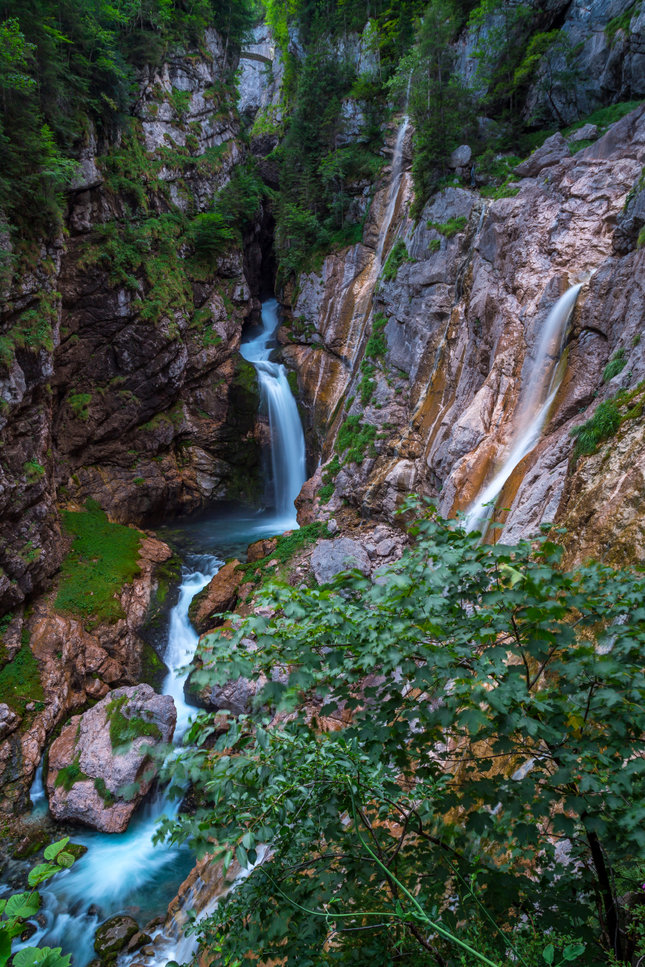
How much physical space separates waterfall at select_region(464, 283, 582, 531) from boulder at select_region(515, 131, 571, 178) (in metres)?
4.91

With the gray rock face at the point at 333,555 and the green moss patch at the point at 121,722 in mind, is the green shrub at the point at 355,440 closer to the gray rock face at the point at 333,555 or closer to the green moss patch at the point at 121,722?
the gray rock face at the point at 333,555

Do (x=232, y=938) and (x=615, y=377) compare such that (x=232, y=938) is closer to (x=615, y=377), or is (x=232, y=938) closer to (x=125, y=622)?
(x=615, y=377)

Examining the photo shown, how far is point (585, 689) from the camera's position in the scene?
182 centimetres

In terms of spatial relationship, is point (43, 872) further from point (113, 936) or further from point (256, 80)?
point (256, 80)

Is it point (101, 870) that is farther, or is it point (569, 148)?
point (569, 148)

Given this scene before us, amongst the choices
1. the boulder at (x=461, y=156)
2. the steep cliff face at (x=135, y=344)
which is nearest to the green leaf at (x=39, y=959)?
the steep cliff face at (x=135, y=344)

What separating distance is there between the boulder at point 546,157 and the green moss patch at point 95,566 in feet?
48.3

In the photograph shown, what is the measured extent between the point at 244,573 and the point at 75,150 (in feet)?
46.5

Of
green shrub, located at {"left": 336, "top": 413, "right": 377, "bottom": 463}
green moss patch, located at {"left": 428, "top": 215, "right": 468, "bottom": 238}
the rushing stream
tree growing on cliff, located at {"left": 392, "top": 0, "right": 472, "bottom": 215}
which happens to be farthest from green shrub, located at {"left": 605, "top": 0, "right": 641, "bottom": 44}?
the rushing stream

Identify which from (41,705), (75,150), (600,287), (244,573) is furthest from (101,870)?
(75,150)

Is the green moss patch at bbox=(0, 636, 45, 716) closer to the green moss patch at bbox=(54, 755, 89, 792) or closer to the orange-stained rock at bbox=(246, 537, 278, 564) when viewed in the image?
the green moss patch at bbox=(54, 755, 89, 792)

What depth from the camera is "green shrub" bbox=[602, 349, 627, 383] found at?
20.5ft

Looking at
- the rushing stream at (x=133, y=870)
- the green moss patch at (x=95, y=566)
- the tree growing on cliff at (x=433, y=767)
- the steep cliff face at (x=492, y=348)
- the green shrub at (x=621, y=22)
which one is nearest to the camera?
the tree growing on cliff at (x=433, y=767)

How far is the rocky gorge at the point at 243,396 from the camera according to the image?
21.5ft
